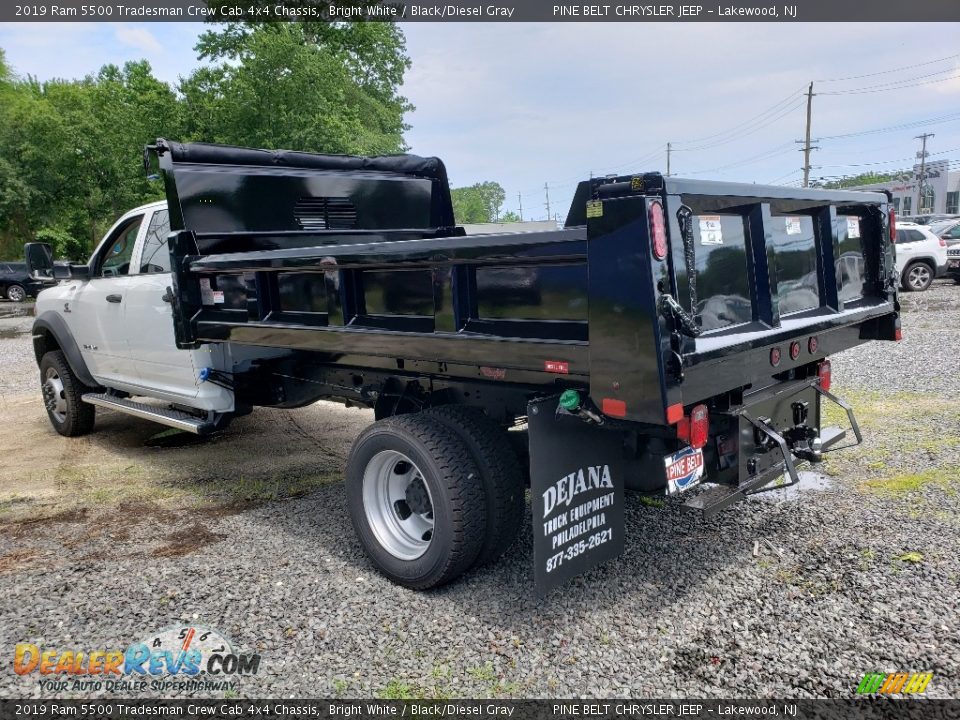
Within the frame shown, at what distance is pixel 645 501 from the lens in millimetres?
4539

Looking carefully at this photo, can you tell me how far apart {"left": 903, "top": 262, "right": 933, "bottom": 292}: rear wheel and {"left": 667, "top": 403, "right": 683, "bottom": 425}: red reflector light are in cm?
1716

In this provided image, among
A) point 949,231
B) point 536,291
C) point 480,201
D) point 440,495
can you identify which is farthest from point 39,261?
point 480,201

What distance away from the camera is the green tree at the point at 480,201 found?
97812mm

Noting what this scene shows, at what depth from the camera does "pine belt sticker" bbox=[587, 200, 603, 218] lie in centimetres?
253

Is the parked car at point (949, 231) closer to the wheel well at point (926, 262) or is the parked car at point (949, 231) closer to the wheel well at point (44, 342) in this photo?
the wheel well at point (926, 262)

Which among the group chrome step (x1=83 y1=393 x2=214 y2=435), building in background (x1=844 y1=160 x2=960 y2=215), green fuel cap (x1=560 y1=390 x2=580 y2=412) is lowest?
chrome step (x1=83 y1=393 x2=214 y2=435)

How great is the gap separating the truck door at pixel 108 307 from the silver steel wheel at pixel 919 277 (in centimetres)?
1717

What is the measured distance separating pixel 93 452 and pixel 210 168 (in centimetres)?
311

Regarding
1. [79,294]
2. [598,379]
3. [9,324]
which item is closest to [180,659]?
[598,379]

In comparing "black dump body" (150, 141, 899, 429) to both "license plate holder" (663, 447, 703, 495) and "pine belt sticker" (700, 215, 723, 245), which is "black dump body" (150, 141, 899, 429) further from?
"license plate holder" (663, 447, 703, 495)

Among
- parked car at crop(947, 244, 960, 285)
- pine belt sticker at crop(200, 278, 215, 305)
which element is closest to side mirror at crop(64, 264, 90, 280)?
pine belt sticker at crop(200, 278, 215, 305)

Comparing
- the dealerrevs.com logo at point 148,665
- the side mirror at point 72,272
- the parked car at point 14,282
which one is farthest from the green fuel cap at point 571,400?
the parked car at point 14,282

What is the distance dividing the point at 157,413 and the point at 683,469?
413 centimetres

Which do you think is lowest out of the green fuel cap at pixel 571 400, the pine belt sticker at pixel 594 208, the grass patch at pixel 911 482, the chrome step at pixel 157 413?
the grass patch at pixel 911 482
